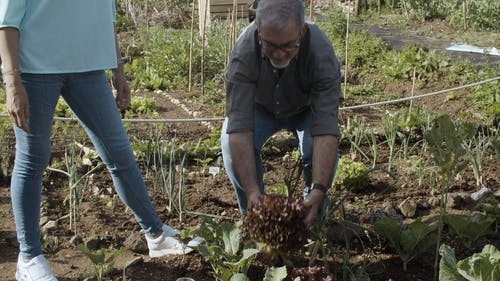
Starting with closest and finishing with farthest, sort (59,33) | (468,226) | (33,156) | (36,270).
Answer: (59,33) → (33,156) → (36,270) → (468,226)

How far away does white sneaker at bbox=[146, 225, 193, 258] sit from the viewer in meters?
3.59

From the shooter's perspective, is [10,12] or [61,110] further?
[61,110]

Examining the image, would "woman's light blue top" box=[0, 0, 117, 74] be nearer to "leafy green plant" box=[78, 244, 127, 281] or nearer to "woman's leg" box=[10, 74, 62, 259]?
"woman's leg" box=[10, 74, 62, 259]

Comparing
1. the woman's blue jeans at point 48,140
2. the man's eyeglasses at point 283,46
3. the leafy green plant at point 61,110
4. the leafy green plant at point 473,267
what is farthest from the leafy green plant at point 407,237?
the leafy green plant at point 61,110

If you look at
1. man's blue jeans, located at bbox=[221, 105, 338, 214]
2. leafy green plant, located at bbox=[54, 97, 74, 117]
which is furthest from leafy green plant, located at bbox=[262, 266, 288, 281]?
leafy green plant, located at bbox=[54, 97, 74, 117]

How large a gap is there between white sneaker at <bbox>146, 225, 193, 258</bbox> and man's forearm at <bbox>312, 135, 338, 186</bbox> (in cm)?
93

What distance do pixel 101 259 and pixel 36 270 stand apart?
418mm

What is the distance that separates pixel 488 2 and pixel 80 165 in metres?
7.23

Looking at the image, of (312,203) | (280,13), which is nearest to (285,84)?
(280,13)

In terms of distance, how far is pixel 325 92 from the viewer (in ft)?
10.3

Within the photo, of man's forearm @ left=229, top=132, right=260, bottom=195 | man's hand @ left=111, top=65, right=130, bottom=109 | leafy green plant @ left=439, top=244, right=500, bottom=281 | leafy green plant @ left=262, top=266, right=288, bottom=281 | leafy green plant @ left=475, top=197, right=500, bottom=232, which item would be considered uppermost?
man's hand @ left=111, top=65, right=130, bottom=109

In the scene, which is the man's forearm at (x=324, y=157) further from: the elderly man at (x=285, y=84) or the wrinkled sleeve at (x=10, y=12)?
the wrinkled sleeve at (x=10, y=12)

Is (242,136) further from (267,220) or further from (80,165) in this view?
(80,165)

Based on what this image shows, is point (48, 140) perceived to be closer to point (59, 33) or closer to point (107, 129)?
point (107, 129)
